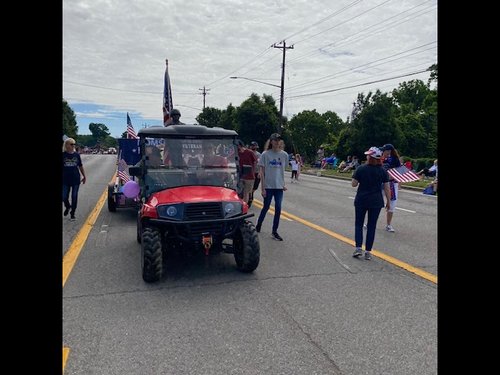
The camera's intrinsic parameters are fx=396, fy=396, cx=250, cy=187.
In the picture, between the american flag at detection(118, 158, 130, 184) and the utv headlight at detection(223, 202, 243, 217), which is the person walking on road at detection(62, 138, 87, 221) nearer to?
the american flag at detection(118, 158, 130, 184)

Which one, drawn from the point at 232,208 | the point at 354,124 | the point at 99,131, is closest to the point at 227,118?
the point at 354,124

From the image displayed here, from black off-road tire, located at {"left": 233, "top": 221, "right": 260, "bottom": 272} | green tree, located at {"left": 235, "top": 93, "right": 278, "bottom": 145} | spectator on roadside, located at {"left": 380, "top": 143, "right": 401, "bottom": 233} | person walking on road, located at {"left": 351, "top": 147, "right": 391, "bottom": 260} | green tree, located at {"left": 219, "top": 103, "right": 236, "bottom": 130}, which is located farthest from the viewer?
green tree, located at {"left": 219, "top": 103, "right": 236, "bottom": 130}

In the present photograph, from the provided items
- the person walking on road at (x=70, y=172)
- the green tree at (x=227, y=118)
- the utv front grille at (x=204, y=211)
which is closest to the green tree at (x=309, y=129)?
the green tree at (x=227, y=118)

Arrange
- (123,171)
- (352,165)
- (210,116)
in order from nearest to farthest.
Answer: (123,171)
(352,165)
(210,116)

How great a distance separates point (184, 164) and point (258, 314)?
270cm

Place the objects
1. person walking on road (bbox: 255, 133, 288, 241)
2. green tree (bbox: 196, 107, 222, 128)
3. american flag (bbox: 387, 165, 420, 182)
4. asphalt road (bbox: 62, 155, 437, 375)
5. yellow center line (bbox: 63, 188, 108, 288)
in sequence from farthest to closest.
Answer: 1. green tree (bbox: 196, 107, 222, 128)
2. american flag (bbox: 387, 165, 420, 182)
3. person walking on road (bbox: 255, 133, 288, 241)
4. yellow center line (bbox: 63, 188, 108, 288)
5. asphalt road (bbox: 62, 155, 437, 375)

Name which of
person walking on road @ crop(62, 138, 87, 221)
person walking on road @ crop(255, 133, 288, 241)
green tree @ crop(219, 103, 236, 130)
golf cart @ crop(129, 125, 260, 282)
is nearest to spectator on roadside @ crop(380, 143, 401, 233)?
person walking on road @ crop(255, 133, 288, 241)

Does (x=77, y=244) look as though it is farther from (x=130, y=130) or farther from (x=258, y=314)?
(x=130, y=130)

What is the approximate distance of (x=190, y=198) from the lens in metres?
5.17

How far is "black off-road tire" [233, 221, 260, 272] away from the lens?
17.1 feet

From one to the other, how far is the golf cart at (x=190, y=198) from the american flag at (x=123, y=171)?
15.6ft

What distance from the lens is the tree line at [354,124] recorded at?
32719mm
